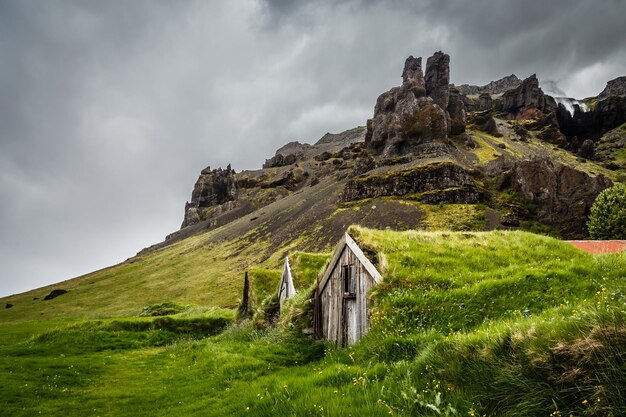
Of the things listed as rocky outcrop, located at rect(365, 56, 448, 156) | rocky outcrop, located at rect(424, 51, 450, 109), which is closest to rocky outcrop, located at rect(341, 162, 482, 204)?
rocky outcrop, located at rect(365, 56, 448, 156)

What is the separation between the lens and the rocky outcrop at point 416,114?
132625 mm

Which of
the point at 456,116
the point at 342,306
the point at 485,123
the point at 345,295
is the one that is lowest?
the point at 342,306

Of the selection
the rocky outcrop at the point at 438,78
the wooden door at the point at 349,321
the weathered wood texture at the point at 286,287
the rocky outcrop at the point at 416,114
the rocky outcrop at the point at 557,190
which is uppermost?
the rocky outcrop at the point at 438,78

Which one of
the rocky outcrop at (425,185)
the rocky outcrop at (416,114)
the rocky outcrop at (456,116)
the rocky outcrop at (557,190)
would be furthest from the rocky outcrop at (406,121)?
the rocky outcrop at (557,190)

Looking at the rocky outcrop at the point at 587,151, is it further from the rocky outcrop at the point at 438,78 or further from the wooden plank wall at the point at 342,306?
the wooden plank wall at the point at 342,306

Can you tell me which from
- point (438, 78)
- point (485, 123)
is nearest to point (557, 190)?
point (438, 78)

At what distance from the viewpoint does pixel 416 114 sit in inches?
5379

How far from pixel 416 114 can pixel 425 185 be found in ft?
150

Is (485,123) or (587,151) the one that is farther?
(485,123)

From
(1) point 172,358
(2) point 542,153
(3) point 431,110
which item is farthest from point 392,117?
(1) point 172,358

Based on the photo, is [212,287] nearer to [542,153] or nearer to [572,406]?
[572,406]

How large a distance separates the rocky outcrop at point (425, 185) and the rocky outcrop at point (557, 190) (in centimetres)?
1072

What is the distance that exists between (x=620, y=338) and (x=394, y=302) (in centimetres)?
719

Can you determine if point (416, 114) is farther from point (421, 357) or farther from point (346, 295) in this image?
point (421, 357)
